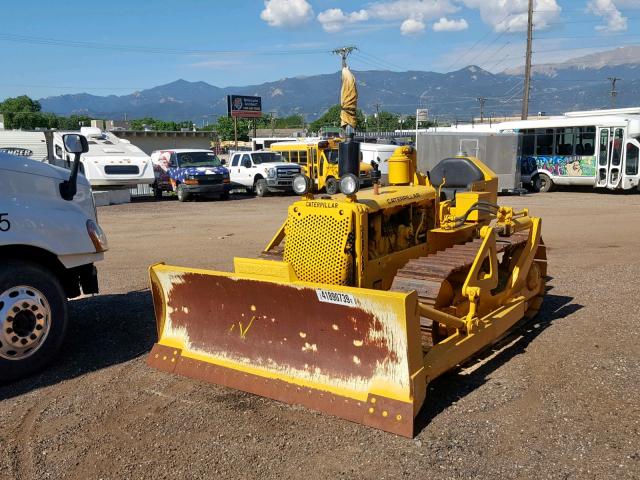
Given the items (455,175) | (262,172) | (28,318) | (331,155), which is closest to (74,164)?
(28,318)

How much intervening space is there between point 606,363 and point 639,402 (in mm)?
830

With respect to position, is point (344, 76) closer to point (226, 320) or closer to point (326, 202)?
point (326, 202)

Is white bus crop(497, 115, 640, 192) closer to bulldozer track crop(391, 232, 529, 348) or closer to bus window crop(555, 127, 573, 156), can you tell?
bus window crop(555, 127, 573, 156)

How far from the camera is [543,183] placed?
2516 centimetres

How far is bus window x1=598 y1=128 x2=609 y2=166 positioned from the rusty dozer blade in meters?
21.6

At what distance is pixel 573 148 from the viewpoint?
24.1 metres

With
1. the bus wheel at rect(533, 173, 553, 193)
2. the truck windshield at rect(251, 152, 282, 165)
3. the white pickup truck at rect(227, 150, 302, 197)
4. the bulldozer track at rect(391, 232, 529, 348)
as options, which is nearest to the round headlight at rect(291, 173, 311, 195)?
the bulldozer track at rect(391, 232, 529, 348)

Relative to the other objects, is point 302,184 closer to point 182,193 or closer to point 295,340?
point 295,340

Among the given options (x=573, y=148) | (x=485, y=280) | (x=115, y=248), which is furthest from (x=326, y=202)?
Result: (x=573, y=148)

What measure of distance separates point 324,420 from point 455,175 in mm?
4519

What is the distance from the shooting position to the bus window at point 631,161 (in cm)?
2250

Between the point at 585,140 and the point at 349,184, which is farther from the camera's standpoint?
the point at 585,140

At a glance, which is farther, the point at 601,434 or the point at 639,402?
the point at 639,402

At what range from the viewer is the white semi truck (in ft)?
16.4
